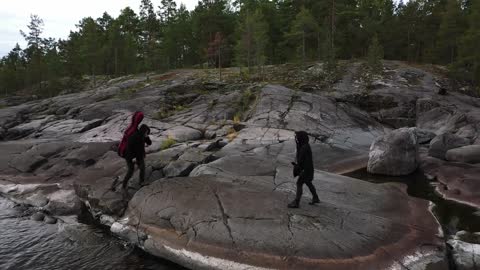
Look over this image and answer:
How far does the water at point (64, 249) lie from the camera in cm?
1122

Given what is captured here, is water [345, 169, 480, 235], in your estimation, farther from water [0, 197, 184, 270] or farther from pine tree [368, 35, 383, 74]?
pine tree [368, 35, 383, 74]

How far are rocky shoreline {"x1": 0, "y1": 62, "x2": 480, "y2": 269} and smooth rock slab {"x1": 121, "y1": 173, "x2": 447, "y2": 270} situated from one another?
0.13 feet

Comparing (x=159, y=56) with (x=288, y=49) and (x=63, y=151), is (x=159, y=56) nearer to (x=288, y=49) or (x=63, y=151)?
(x=288, y=49)

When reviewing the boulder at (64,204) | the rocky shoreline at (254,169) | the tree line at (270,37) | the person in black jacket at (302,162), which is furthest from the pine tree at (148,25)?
the person in black jacket at (302,162)

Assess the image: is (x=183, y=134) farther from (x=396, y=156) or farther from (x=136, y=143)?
(x=396, y=156)

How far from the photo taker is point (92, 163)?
20.0 metres

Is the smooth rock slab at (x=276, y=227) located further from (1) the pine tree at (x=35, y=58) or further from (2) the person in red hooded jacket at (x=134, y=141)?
(1) the pine tree at (x=35, y=58)

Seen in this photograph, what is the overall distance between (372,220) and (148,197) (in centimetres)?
743

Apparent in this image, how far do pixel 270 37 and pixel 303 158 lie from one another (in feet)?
163

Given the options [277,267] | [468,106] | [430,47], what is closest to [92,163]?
[277,267]

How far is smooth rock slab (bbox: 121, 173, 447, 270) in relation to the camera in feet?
32.9

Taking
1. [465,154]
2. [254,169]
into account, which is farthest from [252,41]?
[254,169]

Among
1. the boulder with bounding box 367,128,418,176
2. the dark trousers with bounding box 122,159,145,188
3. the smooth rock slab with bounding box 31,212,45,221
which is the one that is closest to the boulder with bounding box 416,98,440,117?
the boulder with bounding box 367,128,418,176

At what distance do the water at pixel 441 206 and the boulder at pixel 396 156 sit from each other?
1.32 feet
